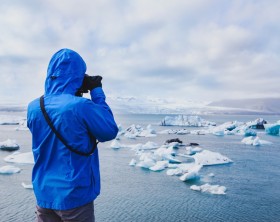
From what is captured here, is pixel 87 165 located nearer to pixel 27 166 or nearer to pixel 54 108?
pixel 54 108

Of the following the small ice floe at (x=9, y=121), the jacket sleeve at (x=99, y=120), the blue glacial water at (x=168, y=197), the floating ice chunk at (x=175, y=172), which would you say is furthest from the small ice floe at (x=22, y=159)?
the small ice floe at (x=9, y=121)

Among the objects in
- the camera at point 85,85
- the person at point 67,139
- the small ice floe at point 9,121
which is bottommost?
the small ice floe at point 9,121

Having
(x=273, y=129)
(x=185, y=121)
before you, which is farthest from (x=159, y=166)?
(x=185, y=121)

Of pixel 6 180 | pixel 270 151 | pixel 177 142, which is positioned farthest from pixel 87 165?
pixel 177 142

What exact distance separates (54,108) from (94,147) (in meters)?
0.33

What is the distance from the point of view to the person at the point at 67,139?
1.78 m

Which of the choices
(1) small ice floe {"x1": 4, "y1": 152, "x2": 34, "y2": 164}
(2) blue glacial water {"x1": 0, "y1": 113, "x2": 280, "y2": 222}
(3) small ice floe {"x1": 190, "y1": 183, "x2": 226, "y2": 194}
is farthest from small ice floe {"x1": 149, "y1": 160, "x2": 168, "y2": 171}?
(1) small ice floe {"x1": 4, "y1": 152, "x2": 34, "y2": 164}

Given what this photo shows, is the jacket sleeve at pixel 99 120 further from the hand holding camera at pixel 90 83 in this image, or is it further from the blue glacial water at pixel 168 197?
the blue glacial water at pixel 168 197

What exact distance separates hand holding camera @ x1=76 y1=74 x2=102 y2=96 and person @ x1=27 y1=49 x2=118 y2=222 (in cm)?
1

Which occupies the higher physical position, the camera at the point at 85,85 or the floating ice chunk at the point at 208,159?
the camera at the point at 85,85

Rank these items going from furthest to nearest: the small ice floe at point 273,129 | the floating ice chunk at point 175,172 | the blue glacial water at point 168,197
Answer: the small ice floe at point 273,129
the floating ice chunk at point 175,172
the blue glacial water at point 168,197

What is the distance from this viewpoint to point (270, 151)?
20.7m

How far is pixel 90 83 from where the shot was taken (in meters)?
1.98

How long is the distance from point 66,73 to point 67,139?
0.40 m
